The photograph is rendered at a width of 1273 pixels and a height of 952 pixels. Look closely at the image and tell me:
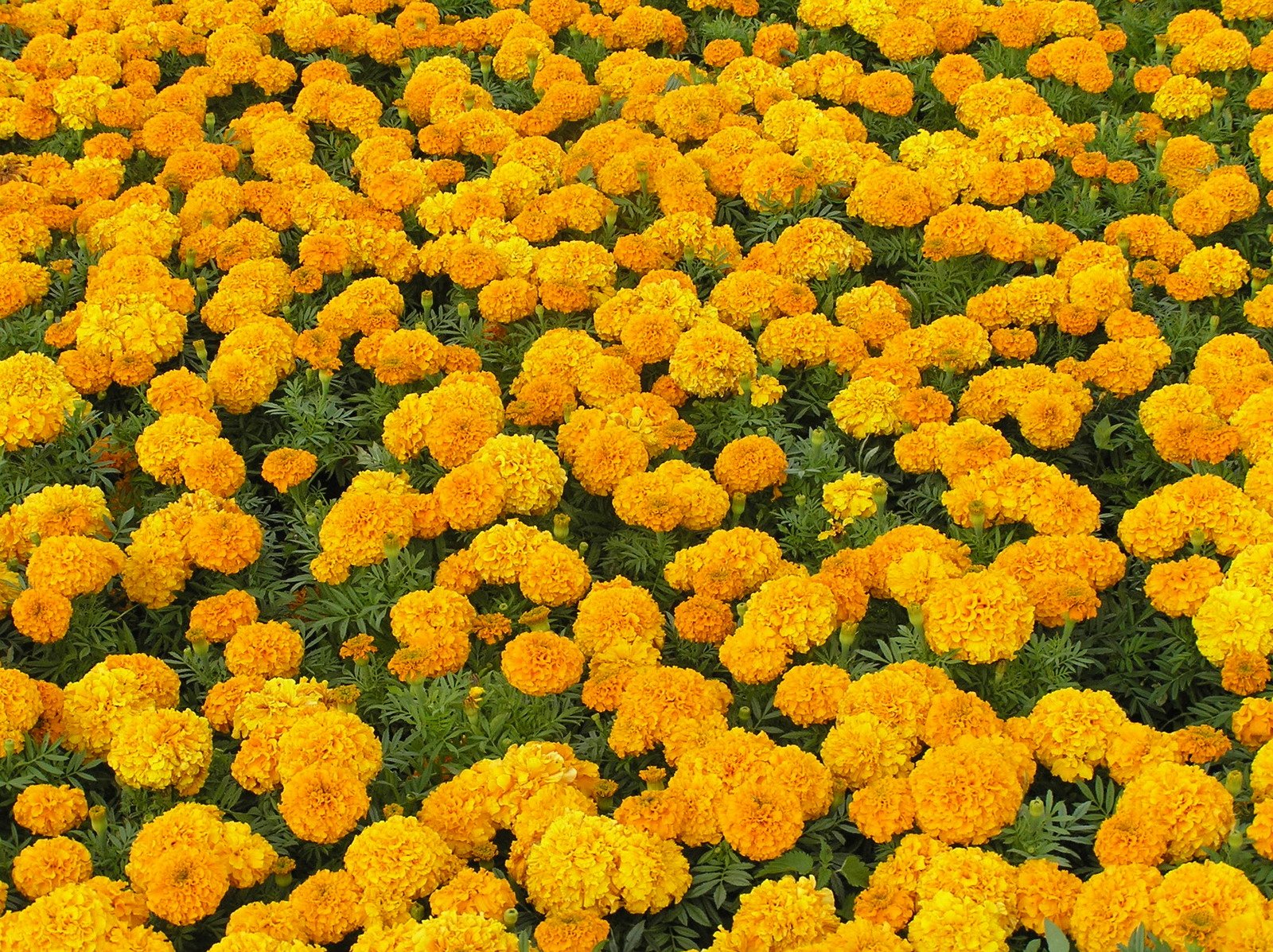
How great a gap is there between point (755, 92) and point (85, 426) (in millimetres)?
3655

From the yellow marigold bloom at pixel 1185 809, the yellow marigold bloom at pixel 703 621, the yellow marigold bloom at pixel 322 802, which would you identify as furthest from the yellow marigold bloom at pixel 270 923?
the yellow marigold bloom at pixel 1185 809

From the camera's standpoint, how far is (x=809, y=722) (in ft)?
14.6

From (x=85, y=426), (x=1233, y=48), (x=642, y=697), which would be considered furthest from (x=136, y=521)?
(x=1233, y=48)

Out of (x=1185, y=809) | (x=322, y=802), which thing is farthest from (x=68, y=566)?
(x=1185, y=809)

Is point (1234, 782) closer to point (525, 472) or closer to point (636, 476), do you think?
point (636, 476)

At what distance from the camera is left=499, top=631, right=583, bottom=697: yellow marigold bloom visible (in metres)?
4.48

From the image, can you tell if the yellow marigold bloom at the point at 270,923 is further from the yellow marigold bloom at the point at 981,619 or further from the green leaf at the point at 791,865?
the yellow marigold bloom at the point at 981,619

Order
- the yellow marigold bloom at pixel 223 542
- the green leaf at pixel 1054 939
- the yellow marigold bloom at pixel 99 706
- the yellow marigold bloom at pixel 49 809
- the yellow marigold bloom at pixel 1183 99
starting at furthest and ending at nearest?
the yellow marigold bloom at pixel 1183 99 → the yellow marigold bloom at pixel 223 542 → the yellow marigold bloom at pixel 99 706 → the yellow marigold bloom at pixel 49 809 → the green leaf at pixel 1054 939

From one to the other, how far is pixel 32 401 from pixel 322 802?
2307mm

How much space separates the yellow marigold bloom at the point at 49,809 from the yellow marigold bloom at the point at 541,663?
1.28 meters

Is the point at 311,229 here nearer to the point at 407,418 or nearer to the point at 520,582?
the point at 407,418

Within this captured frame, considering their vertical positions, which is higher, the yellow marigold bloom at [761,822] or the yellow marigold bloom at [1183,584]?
the yellow marigold bloom at [1183,584]

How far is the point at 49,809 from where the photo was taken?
13.6 feet

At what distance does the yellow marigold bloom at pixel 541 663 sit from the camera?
448cm
